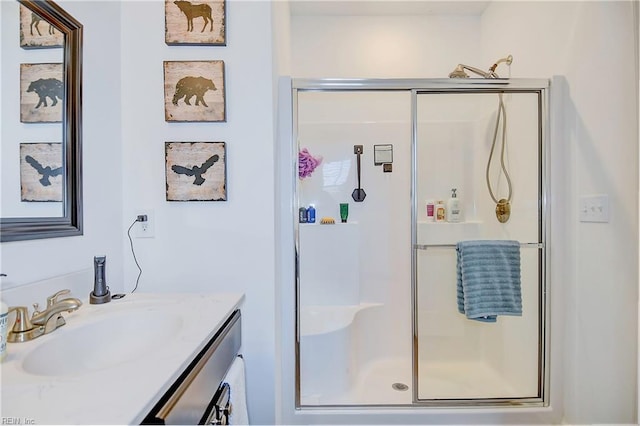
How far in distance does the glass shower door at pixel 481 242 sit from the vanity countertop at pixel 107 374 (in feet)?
4.26

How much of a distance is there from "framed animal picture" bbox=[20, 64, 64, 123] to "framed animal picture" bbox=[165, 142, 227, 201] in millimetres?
387

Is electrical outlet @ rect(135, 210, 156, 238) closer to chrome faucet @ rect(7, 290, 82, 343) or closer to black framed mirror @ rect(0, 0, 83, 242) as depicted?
black framed mirror @ rect(0, 0, 83, 242)

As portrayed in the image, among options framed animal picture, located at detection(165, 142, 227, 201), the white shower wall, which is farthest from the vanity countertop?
the white shower wall

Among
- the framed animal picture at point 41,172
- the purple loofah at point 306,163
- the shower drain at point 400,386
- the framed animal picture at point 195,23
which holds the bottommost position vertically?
the shower drain at point 400,386

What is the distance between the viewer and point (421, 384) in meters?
2.02

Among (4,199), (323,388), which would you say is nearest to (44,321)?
(4,199)

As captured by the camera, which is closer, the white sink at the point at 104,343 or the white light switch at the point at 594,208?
the white sink at the point at 104,343

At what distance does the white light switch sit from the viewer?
4.85ft

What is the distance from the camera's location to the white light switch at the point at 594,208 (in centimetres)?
148

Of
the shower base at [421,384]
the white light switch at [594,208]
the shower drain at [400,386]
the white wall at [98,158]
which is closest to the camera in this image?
the white wall at [98,158]

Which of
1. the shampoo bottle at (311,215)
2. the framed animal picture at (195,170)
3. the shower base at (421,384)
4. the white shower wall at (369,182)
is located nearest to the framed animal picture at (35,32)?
the framed animal picture at (195,170)

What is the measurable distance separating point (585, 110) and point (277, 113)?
154cm

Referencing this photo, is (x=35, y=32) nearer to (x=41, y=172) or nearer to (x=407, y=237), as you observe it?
(x=41, y=172)

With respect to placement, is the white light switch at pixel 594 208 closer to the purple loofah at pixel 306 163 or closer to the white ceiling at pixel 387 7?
the purple loofah at pixel 306 163
